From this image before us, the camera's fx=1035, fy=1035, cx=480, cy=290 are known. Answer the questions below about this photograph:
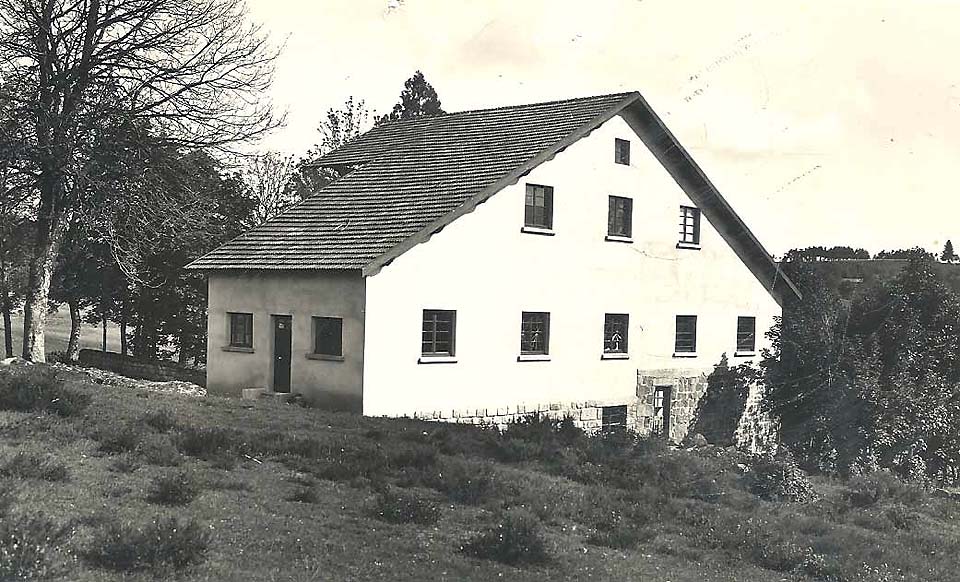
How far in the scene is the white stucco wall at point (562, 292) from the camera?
25.3m

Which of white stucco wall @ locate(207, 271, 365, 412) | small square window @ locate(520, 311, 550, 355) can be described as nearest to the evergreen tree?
white stucco wall @ locate(207, 271, 365, 412)

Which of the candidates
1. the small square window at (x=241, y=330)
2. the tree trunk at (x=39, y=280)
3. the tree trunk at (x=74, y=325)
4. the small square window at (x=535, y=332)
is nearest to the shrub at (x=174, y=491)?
the small square window at (x=241, y=330)

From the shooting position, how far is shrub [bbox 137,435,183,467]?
48.7 ft

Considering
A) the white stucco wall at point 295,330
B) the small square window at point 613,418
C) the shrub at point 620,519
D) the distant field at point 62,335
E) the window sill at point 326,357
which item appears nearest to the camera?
the shrub at point 620,519

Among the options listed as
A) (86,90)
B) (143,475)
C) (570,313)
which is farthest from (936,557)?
(86,90)

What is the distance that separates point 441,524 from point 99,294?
35262mm

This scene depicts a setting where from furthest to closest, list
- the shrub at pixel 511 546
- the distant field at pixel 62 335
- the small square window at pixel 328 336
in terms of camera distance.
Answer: the distant field at pixel 62 335 → the small square window at pixel 328 336 → the shrub at pixel 511 546

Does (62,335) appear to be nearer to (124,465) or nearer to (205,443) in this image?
(205,443)

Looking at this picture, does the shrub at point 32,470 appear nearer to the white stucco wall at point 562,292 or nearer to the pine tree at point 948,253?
the white stucco wall at point 562,292

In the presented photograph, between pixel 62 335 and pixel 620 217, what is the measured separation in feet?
181

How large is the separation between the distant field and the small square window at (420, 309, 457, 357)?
4197 centimetres

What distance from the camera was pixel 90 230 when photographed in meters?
33.0

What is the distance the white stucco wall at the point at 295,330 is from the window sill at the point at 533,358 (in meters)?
5.24

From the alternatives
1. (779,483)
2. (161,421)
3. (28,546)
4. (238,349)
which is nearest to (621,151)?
(779,483)
